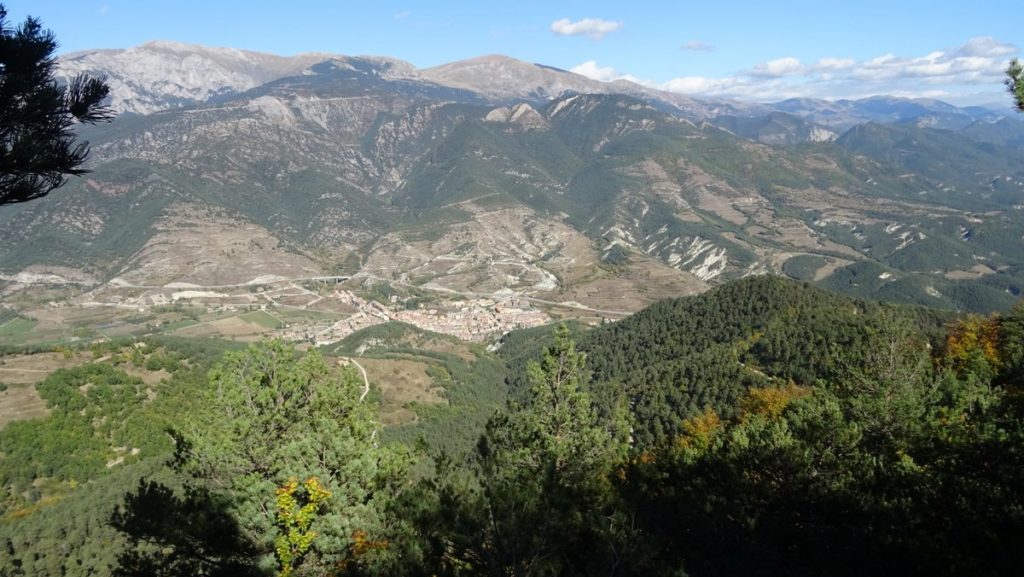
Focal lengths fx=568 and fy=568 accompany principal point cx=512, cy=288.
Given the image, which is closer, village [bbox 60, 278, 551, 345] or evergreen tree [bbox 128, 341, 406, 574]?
evergreen tree [bbox 128, 341, 406, 574]

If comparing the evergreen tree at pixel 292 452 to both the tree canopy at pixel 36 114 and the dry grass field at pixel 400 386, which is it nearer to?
the tree canopy at pixel 36 114

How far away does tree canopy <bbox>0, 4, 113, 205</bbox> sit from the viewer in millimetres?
8203

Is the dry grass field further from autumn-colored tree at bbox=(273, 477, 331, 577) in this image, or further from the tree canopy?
the tree canopy

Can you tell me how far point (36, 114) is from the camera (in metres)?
8.81

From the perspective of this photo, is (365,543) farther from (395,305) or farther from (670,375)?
(395,305)

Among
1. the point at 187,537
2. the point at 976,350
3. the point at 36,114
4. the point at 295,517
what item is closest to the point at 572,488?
the point at 295,517

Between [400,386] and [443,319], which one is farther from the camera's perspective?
[443,319]

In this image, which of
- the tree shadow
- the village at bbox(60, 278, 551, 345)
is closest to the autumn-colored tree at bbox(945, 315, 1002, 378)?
the tree shadow

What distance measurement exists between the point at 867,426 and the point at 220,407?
26981mm

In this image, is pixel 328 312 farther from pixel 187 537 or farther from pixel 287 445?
pixel 287 445

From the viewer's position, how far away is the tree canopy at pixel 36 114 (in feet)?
26.9

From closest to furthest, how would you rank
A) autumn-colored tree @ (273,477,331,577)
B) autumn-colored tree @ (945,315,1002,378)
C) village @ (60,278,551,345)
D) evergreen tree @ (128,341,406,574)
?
1. autumn-colored tree @ (273,477,331,577)
2. evergreen tree @ (128,341,406,574)
3. autumn-colored tree @ (945,315,1002,378)
4. village @ (60,278,551,345)

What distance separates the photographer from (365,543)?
15680 millimetres

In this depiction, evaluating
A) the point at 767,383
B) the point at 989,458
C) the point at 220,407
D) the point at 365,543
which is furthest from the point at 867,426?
the point at 767,383
